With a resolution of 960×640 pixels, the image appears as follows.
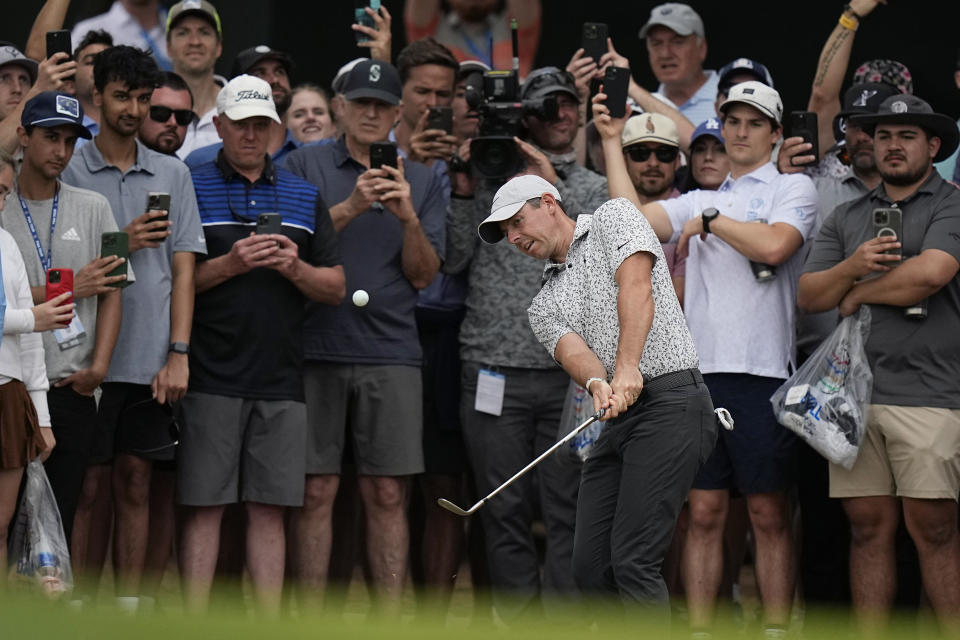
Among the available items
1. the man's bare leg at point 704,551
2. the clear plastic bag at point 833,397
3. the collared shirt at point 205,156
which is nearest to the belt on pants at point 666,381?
the clear plastic bag at point 833,397

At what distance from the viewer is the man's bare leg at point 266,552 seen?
20.5 ft

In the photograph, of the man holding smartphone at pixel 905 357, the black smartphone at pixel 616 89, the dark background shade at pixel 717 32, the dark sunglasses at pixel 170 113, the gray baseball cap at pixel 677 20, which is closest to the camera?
the man holding smartphone at pixel 905 357

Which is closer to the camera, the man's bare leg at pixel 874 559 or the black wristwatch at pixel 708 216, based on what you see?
the man's bare leg at pixel 874 559

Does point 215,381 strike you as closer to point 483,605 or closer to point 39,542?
point 39,542

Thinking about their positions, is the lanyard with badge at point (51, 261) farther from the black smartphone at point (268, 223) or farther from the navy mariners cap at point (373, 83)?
the navy mariners cap at point (373, 83)

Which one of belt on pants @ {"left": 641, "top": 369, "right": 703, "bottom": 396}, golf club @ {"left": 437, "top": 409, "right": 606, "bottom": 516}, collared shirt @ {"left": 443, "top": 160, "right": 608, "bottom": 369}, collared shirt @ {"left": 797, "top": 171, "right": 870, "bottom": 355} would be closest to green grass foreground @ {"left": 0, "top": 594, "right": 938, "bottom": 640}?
golf club @ {"left": 437, "top": 409, "right": 606, "bottom": 516}

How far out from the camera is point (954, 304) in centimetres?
624

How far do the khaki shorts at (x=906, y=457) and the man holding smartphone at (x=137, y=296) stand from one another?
8.85 feet

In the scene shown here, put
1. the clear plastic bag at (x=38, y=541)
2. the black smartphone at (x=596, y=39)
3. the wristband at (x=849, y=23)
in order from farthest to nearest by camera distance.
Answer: the wristband at (x=849, y=23)
the black smartphone at (x=596, y=39)
the clear plastic bag at (x=38, y=541)

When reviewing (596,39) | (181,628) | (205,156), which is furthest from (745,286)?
(181,628)

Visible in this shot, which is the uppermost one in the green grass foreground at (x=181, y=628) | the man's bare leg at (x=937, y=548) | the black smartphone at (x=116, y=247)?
the black smartphone at (x=116, y=247)

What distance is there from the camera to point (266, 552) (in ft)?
20.6

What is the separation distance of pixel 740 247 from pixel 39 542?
294cm

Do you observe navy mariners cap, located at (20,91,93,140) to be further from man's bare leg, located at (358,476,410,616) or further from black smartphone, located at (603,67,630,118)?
black smartphone, located at (603,67,630,118)
